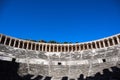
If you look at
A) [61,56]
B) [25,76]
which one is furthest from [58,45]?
[25,76]

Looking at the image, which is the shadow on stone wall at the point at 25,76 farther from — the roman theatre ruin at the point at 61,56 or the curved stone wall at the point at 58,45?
the curved stone wall at the point at 58,45

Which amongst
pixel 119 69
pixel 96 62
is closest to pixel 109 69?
pixel 119 69

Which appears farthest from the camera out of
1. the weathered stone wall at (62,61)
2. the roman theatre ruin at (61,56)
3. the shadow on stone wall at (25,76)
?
the roman theatre ruin at (61,56)

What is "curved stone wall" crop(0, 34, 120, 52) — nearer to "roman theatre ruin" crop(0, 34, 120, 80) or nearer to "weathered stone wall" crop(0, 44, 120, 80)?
"roman theatre ruin" crop(0, 34, 120, 80)

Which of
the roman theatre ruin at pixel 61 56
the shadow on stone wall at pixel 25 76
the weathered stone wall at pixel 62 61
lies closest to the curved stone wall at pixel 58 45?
the roman theatre ruin at pixel 61 56

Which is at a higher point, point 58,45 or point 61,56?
point 58,45

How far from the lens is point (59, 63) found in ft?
73.7

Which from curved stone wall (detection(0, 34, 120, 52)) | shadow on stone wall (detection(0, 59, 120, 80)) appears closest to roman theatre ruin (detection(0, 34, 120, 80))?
curved stone wall (detection(0, 34, 120, 52))

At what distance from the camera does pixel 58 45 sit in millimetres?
24234

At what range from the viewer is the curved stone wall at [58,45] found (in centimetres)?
2177

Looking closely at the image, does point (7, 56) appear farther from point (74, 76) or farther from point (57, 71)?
point (74, 76)

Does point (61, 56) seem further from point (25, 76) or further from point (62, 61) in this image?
point (25, 76)

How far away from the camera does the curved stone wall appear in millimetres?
21766

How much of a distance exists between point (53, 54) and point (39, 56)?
2.12 m
